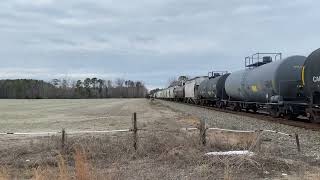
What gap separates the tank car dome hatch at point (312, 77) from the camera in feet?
70.6

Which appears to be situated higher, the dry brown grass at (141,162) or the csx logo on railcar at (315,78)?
the csx logo on railcar at (315,78)

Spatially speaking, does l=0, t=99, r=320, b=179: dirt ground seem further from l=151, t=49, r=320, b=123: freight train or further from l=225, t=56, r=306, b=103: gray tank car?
l=225, t=56, r=306, b=103: gray tank car

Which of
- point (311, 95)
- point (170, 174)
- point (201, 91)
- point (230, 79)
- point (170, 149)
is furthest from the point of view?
point (201, 91)

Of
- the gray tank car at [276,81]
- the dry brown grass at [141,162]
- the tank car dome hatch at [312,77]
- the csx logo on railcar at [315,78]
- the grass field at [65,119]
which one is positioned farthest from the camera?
the gray tank car at [276,81]

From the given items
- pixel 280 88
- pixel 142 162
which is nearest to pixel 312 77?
pixel 280 88

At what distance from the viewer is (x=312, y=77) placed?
22.1 meters

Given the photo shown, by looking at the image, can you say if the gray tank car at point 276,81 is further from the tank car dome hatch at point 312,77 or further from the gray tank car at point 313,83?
the gray tank car at point 313,83

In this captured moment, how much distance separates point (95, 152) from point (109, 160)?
98 centimetres

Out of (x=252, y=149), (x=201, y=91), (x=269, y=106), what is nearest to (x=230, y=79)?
(x=269, y=106)

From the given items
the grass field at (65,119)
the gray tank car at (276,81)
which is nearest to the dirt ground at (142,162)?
the grass field at (65,119)

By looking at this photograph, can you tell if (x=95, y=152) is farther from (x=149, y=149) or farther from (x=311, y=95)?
(x=311, y=95)

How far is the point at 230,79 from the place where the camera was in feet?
137

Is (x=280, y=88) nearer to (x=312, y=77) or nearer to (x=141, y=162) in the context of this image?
(x=312, y=77)

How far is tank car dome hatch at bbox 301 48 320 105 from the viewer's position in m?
21.5
